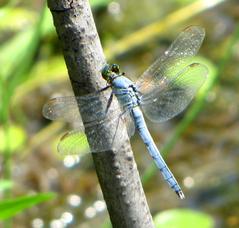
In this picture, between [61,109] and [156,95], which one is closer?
[61,109]

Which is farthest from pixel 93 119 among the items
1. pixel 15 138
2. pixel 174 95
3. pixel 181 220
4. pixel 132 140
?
pixel 132 140

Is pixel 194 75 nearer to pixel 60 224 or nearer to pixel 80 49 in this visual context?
pixel 80 49

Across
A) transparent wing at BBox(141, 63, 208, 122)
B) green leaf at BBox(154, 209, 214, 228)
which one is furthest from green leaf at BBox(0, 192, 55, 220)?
green leaf at BBox(154, 209, 214, 228)

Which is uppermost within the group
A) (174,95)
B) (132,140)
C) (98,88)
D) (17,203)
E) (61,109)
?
(132,140)

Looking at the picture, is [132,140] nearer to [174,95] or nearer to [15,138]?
[15,138]

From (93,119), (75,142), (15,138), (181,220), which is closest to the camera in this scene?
(93,119)

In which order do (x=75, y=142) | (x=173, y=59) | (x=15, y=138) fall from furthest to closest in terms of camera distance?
(x=15, y=138)
(x=173, y=59)
(x=75, y=142)

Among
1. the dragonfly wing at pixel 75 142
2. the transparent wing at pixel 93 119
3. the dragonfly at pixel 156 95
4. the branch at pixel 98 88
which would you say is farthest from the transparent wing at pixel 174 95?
the branch at pixel 98 88

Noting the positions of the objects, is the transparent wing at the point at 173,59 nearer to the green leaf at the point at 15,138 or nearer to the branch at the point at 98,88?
the branch at the point at 98,88
